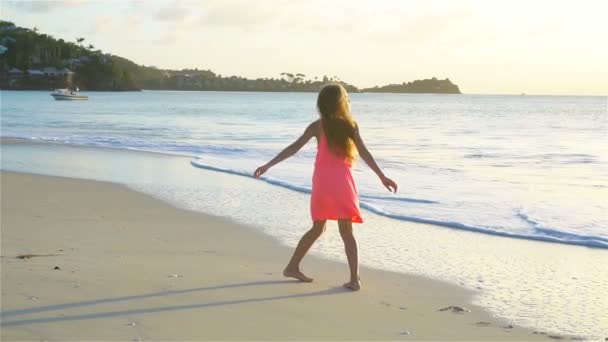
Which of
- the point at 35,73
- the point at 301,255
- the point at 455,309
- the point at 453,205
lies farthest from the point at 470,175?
the point at 35,73

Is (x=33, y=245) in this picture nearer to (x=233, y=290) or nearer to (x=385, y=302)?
(x=233, y=290)

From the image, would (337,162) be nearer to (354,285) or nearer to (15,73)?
(354,285)

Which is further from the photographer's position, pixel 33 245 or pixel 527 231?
pixel 527 231

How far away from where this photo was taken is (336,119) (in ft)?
18.6

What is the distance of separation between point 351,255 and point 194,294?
1.23m

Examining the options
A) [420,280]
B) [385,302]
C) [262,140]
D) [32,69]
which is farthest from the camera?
[32,69]

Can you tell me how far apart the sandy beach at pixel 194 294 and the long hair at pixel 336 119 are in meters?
1.06

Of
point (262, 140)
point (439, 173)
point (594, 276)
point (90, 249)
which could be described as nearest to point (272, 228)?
point (90, 249)

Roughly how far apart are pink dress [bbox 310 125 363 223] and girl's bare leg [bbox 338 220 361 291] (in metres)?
0.09

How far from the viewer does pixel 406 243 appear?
7703 mm

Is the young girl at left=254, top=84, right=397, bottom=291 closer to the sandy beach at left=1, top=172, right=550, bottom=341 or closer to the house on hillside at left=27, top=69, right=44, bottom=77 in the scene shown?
the sandy beach at left=1, top=172, right=550, bottom=341

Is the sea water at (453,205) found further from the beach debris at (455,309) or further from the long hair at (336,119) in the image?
the long hair at (336,119)

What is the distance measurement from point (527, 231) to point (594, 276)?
2.11 m

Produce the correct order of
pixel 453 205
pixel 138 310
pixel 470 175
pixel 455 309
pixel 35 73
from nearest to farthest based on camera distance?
pixel 138 310
pixel 455 309
pixel 453 205
pixel 470 175
pixel 35 73
